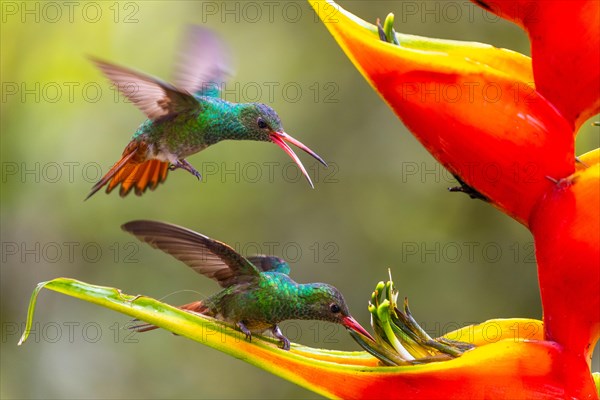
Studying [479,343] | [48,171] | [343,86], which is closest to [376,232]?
[343,86]

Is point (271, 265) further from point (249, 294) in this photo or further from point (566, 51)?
point (566, 51)

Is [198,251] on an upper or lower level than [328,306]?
upper

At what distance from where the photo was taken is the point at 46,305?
4172 mm

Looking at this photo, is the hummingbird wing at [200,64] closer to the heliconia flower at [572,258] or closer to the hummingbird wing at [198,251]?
the hummingbird wing at [198,251]

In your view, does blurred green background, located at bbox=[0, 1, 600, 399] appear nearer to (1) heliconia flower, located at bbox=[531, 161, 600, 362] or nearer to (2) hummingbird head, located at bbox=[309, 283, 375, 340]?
(2) hummingbird head, located at bbox=[309, 283, 375, 340]

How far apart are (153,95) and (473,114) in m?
0.67

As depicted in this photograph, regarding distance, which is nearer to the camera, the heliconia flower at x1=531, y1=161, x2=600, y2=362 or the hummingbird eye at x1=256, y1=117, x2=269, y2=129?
the heliconia flower at x1=531, y1=161, x2=600, y2=362

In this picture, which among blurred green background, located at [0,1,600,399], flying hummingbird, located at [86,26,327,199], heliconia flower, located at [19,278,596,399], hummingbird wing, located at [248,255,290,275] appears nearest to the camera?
heliconia flower, located at [19,278,596,399]

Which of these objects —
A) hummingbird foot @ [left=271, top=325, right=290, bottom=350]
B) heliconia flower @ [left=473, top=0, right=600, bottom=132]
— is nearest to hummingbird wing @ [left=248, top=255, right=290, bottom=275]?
hummingbird foot @ [left=271, top=325, right=290, bottom=350]

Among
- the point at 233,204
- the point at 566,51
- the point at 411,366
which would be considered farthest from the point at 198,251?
the point at 233,204

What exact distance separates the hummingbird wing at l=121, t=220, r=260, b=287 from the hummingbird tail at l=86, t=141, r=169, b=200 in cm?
16

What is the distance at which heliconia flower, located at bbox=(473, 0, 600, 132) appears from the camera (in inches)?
55.5

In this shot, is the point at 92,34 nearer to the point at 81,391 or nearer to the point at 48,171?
the point at 48,171

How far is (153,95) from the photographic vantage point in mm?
1761
